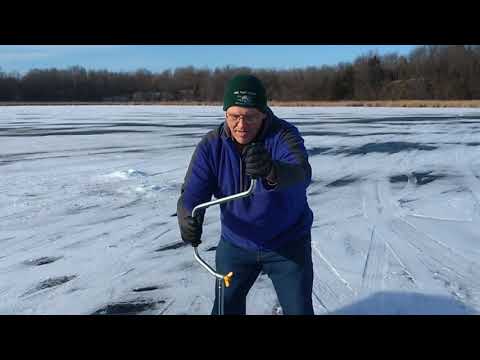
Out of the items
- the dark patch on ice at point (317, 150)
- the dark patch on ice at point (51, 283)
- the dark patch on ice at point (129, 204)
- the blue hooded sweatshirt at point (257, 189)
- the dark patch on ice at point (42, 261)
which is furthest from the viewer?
the dark patch on ice at point (317, 150)

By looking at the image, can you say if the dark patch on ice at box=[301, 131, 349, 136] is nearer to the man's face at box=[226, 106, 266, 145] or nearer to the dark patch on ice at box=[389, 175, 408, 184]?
the dark patch on ice at box=[389, 175, 408, 184]

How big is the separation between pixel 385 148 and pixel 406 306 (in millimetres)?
8397

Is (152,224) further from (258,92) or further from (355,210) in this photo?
(258,92)

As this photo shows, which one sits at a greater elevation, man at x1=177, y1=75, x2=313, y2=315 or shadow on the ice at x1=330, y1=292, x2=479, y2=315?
man at x1=177, y1=75, x2=313, y2=315

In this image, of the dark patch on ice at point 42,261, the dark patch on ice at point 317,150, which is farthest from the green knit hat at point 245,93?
the dark patch on ice at point 317,150

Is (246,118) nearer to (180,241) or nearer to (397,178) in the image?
(180,241)

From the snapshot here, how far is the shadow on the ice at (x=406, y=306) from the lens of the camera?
3.59m

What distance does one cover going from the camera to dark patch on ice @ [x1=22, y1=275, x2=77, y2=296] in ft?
13.1

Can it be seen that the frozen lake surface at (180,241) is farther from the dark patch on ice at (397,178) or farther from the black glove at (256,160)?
the black glove at (256,160)

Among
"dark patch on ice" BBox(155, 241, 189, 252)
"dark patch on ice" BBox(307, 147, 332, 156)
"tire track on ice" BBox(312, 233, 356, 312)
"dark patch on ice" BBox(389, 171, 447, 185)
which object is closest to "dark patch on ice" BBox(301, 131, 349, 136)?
"dark patch on ice" BBox(307, 147, 332, 156)

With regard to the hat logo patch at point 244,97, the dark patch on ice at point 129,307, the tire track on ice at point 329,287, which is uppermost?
the hat logo patch at point 244,97

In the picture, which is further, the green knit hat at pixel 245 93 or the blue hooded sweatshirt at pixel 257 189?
the blue hooded sweatshirt at pixel 257 189

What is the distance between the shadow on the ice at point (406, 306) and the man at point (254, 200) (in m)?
1.51

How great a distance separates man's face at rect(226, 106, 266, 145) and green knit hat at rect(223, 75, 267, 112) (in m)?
0.02
